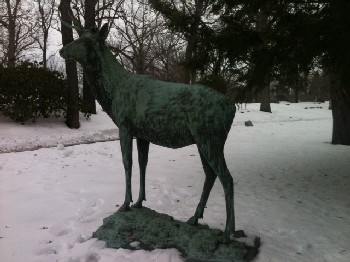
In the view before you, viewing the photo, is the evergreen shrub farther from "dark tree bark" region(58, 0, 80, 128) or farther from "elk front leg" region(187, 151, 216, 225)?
"elk front leg" region(187, 151, 216, 225)

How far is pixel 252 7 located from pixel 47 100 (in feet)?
34.2

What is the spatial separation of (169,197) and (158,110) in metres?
2.59

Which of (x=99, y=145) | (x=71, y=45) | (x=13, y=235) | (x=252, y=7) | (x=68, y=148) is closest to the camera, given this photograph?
(x=71, y=45)

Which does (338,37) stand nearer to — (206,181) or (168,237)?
(206,181)

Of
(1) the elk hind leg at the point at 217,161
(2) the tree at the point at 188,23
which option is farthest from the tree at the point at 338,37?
(1) the elk hind leg at the point at 217,161

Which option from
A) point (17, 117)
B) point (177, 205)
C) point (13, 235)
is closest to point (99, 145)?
point (17, 117)

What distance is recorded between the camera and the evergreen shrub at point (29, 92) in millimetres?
12945

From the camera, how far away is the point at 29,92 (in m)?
13.2

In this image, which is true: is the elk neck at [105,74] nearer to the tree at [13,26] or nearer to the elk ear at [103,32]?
the elk ear at [103,32]

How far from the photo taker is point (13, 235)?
4.24 m

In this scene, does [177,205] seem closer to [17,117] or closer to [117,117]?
[117,117]

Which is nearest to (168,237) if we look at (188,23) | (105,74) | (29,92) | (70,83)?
(105,74)

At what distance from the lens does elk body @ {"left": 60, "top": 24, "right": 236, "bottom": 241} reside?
138 inches

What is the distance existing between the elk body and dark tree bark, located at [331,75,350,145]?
793 cm
